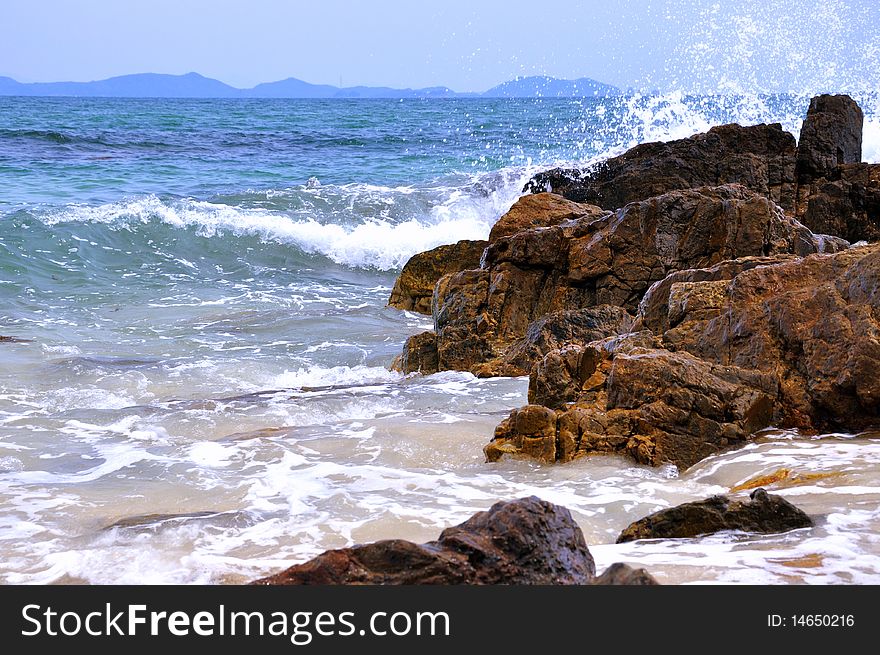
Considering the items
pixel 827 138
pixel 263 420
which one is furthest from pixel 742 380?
pixel 827 138

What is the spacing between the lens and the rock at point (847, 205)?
10375 millimetres

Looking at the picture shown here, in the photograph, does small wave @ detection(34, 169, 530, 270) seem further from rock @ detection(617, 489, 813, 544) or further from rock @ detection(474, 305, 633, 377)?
rock @ detection(617, 489, 813, 544)

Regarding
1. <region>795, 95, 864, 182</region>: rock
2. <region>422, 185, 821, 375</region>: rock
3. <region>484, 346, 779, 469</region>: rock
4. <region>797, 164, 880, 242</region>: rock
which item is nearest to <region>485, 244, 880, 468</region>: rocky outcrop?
<region>484, 346, 779, 469</region>: rock

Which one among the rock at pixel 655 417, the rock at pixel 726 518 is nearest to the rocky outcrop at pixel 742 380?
the rock at pixel 655 417

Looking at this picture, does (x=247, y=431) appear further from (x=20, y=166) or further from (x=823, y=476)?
(x=20, y=166)

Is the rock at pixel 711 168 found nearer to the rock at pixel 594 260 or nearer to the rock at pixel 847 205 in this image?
the rock at pixel 847 205

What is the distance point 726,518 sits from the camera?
3430mm

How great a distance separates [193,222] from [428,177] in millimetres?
8178

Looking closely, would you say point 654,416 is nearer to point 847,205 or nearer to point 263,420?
point 263,420

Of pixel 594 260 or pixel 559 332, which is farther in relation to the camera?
pixel 594 260

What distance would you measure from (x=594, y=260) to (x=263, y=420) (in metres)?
2.69

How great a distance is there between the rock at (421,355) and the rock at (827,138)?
5.82 metres

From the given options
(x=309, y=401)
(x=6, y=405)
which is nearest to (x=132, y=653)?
(x=309, y=401)

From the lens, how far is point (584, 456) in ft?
15.4
